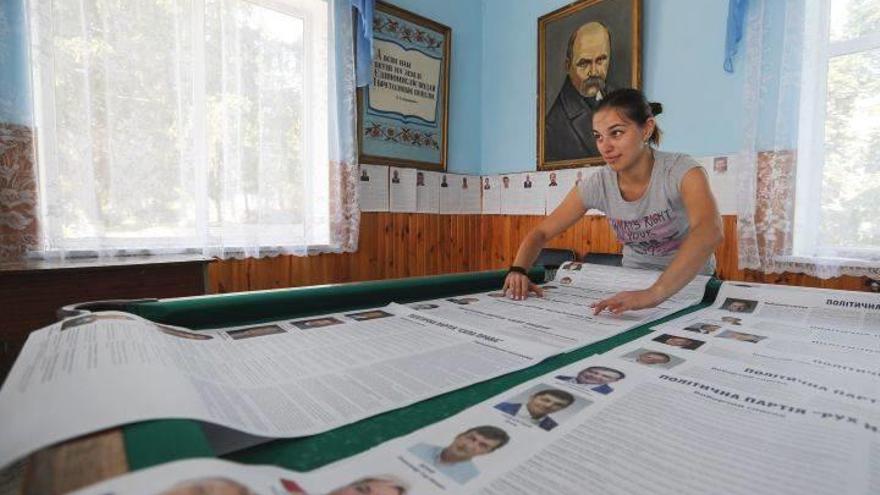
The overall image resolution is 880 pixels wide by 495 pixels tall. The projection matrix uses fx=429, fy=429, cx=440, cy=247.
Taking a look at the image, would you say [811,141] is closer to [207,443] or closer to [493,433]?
[493,433]

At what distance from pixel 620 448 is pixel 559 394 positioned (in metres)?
0.13

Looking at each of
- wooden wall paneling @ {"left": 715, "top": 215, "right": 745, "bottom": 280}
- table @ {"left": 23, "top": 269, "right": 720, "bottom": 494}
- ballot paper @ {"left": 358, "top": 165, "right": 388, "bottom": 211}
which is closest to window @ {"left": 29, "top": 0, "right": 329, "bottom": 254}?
ballot paper @ {"left": 358, "top": 165, "right": 388, "bottom": 211}

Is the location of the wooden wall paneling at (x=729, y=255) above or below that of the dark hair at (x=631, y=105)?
below

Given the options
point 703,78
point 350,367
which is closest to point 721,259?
point 703,78

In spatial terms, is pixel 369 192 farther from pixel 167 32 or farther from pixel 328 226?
pixel 167 32

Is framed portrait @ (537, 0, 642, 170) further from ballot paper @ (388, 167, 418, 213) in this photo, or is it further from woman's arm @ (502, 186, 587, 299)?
woman's arm @ (502, 186, 587, 299)

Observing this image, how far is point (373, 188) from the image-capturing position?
9.16 ft

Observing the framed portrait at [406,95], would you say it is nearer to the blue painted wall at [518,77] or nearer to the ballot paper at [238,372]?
the blue painted wall at [518,77]

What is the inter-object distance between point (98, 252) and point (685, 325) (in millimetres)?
2194

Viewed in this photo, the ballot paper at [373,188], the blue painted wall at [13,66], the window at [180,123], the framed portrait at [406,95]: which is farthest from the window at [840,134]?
the blue painted wall at [13,66]

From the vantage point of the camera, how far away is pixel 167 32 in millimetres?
1947

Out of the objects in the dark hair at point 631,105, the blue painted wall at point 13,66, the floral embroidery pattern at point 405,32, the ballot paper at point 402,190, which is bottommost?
the ballot paper at point 402,190

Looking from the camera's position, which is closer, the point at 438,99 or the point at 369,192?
the point at 369,192

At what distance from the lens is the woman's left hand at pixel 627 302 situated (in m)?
0.98
